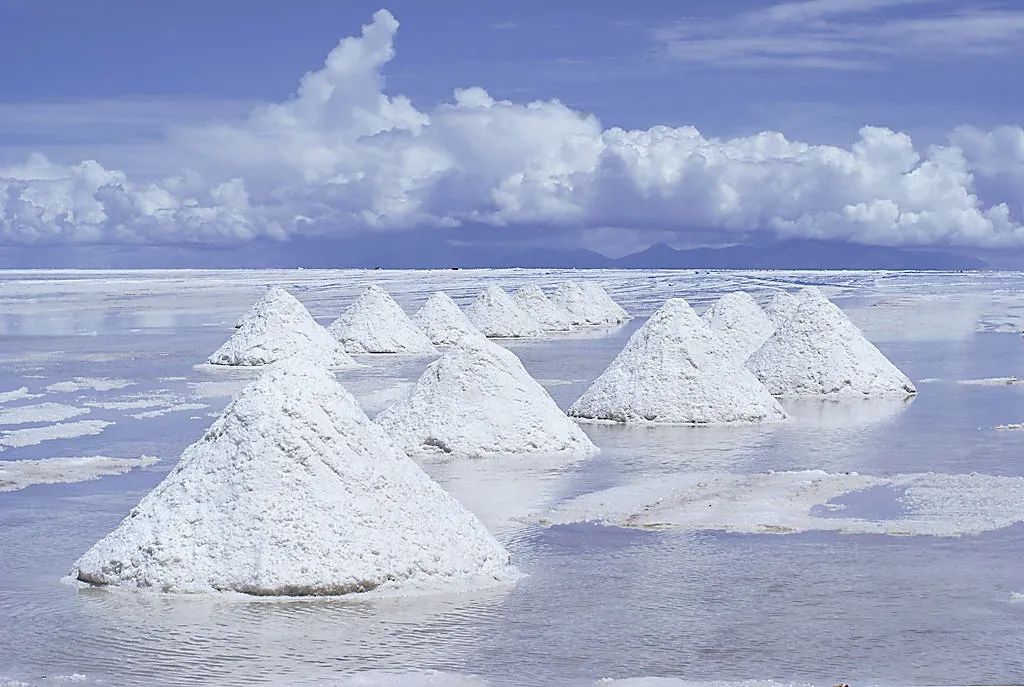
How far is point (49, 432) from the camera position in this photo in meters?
18.3

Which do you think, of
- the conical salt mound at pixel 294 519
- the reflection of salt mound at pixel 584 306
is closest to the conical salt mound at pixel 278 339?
the reflection of salt mound at pixel 584 306

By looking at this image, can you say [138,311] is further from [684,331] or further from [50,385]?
[684,331]

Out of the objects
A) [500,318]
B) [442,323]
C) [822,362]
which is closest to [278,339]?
[442,323]

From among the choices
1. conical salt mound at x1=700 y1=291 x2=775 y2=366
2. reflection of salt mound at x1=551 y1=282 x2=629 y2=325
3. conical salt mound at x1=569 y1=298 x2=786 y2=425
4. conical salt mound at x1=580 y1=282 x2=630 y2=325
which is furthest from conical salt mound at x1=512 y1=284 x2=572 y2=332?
conical salt mound at x1=569 y1=298 x2=786 y2=425

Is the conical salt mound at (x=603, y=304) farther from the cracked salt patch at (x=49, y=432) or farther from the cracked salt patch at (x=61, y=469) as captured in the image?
the cracked salt patch at (x=61, y=469)

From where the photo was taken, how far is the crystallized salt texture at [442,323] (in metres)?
35.9

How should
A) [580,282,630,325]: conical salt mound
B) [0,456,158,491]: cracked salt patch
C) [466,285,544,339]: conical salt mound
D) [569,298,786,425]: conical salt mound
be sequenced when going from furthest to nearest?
[580,282,630,325]: conical salt mound < [466,285,544,339]: conical salt mound < [569,298,786,425]: conical salt mound < [0,456,158,491]: cracked salt patch

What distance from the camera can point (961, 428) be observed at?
1859 cm

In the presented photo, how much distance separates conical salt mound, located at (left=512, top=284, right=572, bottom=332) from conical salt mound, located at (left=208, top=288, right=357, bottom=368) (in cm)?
1443

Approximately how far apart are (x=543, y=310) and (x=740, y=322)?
1239cm

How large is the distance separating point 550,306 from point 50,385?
21.5 m

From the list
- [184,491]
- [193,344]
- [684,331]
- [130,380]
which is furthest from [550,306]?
[184,491]

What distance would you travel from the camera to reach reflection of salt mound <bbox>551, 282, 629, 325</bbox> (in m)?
46.6

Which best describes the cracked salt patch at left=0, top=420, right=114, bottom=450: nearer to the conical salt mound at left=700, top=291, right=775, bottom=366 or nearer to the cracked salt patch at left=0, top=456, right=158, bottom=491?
the cracked salt patch at left=0, top=456, right=158, bottom=491
